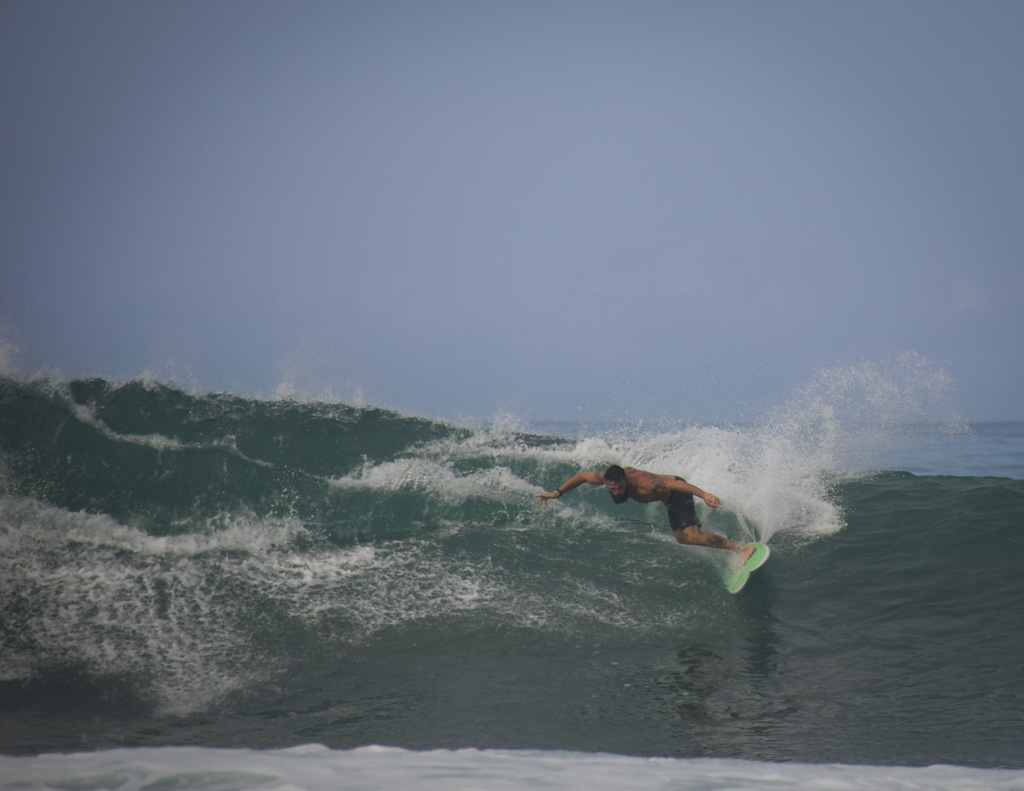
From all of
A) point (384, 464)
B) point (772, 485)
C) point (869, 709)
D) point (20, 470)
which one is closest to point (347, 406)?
point (384, 464)

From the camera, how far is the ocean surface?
12.8 feet

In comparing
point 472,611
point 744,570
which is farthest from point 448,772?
point 744,570

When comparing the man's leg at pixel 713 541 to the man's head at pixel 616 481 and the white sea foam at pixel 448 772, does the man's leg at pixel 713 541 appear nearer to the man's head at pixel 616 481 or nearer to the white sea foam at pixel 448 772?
the man's head at pixel 616 481

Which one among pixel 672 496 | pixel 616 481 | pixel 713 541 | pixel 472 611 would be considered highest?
pixel 616 481

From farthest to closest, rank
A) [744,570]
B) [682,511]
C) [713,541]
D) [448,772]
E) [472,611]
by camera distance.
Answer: [682,511], [713,541], [744,570], [472,611], [448,772]

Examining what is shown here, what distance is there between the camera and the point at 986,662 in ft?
18.1

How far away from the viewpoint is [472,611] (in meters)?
6.61

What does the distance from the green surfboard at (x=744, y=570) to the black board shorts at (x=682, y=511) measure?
0.61 m

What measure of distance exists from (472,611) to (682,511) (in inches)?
104

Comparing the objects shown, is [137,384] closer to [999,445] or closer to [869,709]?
[869,709]

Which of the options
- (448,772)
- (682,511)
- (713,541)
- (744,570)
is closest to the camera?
(448,772)

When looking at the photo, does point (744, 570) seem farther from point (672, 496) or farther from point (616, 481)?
point (616, 481)

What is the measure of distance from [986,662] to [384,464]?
751cm

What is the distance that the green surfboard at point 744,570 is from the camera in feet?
23.3
